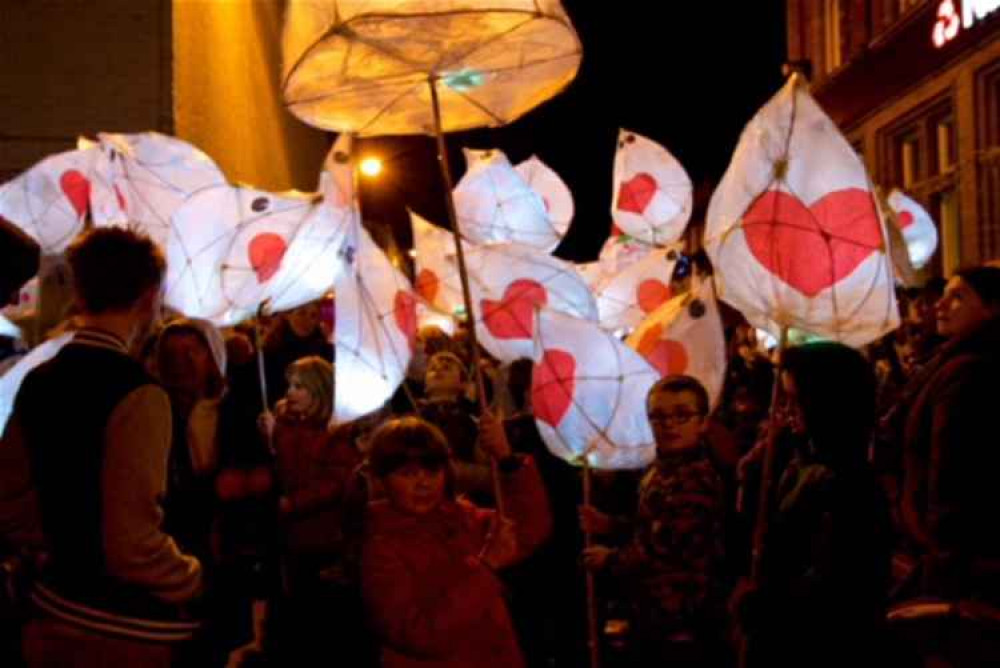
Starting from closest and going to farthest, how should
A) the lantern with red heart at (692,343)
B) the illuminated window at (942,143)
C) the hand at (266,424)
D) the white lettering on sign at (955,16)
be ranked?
1. the hand at (266,424)
2. the lantern with red heart at (692,343)
3. the white lettering on sign at (955,16)
4. the illuminated window at (942,143)

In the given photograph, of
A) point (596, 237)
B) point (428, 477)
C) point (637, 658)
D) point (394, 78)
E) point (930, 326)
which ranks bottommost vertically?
point (637, 658)

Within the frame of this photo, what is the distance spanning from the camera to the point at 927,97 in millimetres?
18453

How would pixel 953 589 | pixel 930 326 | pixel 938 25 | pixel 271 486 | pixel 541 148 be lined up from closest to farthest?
1. pixel 953 589
2. pixel 271 486
3. pixel 930 326
4. pixel 938 25
5. pixel 541 148

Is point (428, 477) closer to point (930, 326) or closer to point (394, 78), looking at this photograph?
point (394, 78)

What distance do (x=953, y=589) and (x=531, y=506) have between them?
4.91 ft

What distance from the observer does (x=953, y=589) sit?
3.62 metres

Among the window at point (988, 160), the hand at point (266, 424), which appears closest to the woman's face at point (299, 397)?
the hand at point (266, 424)

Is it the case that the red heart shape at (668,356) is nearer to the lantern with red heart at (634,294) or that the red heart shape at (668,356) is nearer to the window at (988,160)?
the lantern with red heart at (634,294)

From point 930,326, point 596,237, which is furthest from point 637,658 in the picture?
point 596,237

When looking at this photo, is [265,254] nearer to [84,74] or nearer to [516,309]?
[516,309]

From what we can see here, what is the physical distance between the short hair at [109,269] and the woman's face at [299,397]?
2908 mm

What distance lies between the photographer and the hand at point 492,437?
4.29m

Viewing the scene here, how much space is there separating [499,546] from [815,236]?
1.66 metres

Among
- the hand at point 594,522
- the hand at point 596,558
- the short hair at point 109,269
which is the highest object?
the short hair at point 109,269
